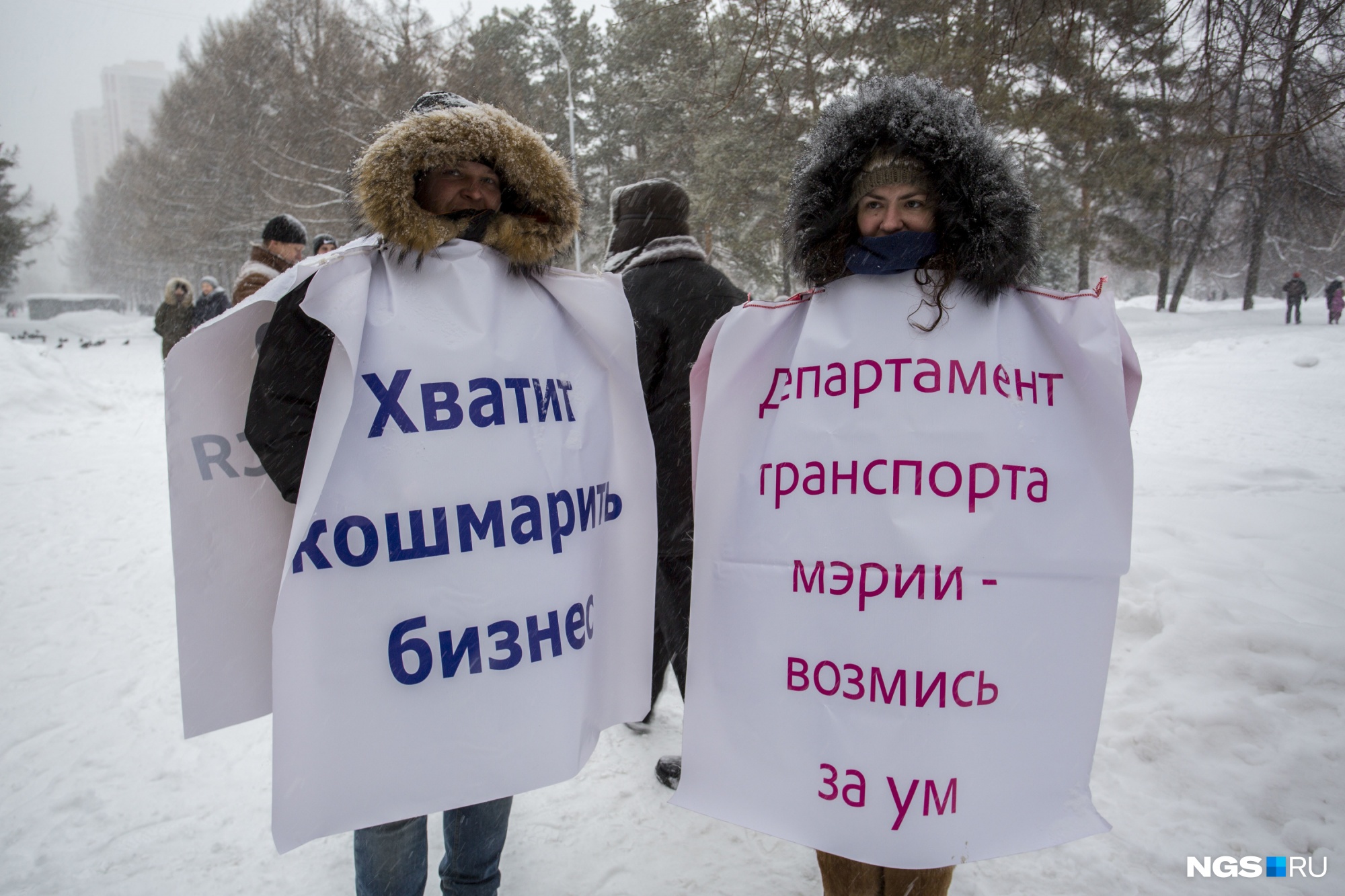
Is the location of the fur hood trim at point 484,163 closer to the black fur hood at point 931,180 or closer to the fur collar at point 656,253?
the black fur hood at point 931,180

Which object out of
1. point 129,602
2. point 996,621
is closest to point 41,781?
point 129,602

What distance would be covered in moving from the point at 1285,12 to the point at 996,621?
13.6ft

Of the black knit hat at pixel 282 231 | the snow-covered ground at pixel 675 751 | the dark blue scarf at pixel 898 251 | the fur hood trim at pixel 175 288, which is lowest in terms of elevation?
the snow-covered ground at pixel 675 751

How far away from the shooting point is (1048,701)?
1551 millimetres

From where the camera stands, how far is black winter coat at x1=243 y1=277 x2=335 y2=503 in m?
1.46

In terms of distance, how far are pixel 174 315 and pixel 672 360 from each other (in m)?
10.2

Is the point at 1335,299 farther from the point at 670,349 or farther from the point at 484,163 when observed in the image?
the point at 484,163

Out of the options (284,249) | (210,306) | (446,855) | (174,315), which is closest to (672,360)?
(446,855)

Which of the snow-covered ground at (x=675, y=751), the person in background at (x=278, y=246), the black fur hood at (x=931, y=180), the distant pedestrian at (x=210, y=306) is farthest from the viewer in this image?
the distant pedestrian at (x=210, y=306)

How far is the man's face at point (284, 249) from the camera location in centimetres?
466

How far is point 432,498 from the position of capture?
1.51 m

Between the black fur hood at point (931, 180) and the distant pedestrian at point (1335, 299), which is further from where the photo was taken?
the distant pedestrian at point (1335, 299)

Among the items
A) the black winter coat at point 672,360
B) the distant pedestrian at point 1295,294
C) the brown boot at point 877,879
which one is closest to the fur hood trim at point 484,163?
the black winter coat at point 672,360

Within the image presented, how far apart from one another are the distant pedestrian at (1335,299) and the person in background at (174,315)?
25797mm
